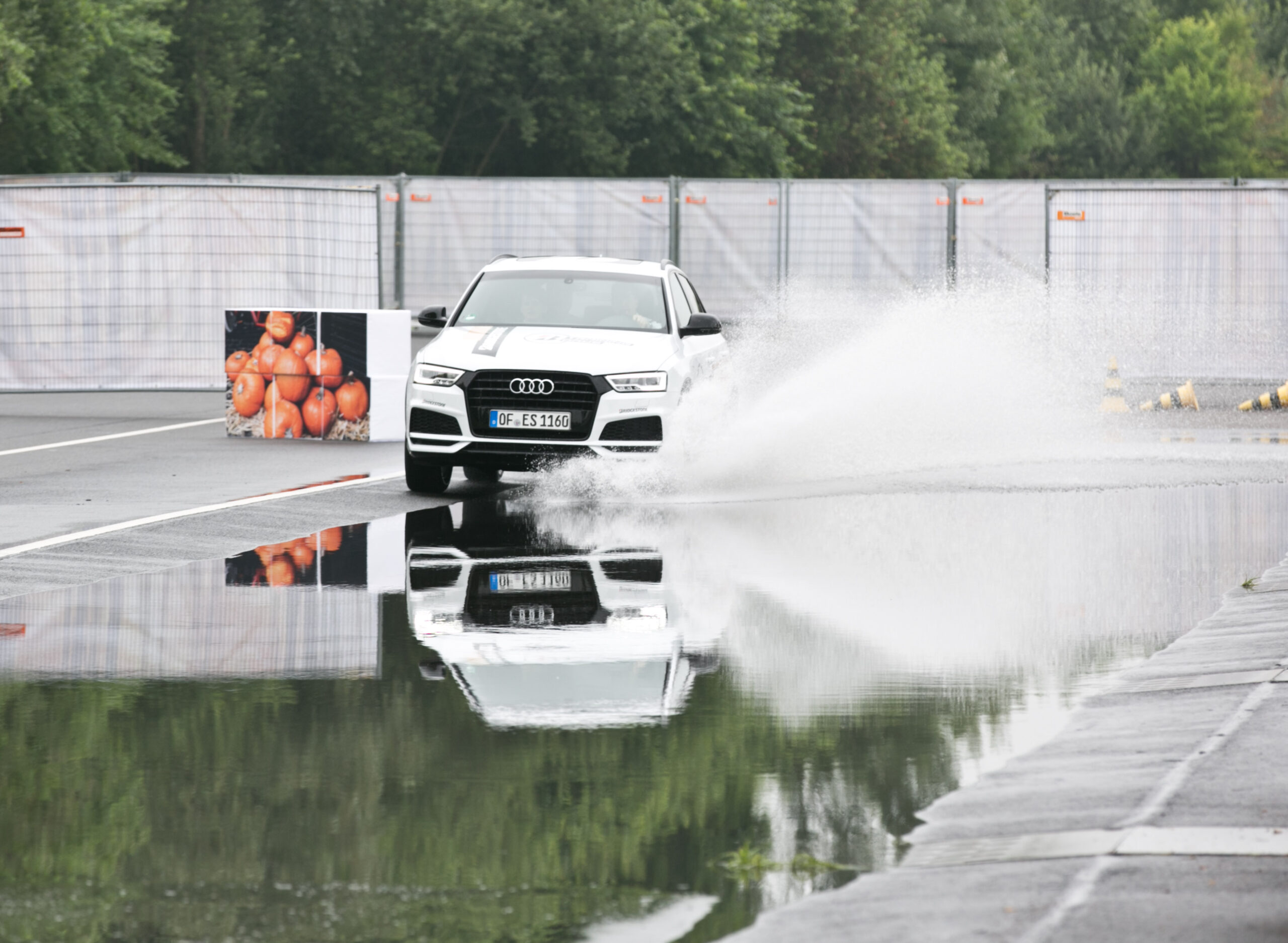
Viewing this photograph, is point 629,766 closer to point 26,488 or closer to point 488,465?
point 488,465

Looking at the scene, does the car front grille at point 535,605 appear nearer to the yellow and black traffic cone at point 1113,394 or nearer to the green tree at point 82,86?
the yellow and black traffic cone at point 1113,394

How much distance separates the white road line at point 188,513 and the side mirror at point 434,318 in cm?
116

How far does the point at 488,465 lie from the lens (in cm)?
1325

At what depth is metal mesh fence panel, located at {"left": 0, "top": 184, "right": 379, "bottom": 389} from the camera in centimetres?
2138

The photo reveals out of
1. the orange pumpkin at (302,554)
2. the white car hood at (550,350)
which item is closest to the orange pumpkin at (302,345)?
the white car hood at (550,350)

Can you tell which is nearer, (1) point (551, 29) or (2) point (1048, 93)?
(1) point (551, 29)

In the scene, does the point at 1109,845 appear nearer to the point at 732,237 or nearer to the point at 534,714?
the point at 534,714

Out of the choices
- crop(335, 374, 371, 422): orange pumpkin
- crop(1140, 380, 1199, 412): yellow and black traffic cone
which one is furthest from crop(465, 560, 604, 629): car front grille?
crop(1140, 380, 1199, 412): yellow and black traffic cone

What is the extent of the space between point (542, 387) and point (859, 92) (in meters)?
52.6

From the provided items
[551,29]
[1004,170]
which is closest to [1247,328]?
[551,29]

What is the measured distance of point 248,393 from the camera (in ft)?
55.3

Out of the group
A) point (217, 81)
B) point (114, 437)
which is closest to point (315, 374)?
point (114, 437)

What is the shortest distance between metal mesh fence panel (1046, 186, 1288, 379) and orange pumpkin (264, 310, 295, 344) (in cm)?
1171

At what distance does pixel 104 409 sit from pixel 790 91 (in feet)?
128
